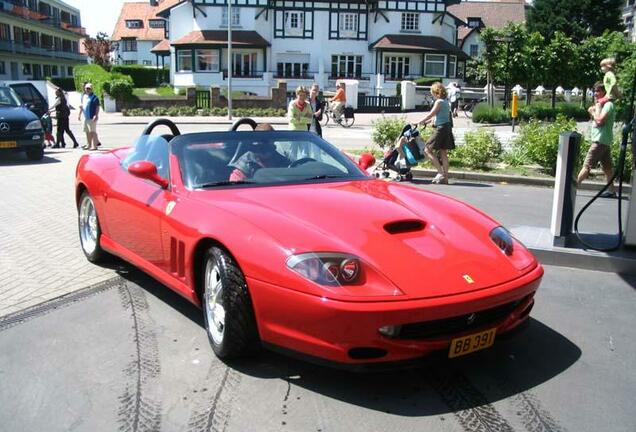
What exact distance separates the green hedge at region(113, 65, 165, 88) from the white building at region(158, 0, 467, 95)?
7.07 metres

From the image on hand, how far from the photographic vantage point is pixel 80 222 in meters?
6.61

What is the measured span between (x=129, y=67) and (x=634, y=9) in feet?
205

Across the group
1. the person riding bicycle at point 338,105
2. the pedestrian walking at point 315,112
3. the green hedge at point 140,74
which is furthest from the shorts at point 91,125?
the green hedge at point 140,74

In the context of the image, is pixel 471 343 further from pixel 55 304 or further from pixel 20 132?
pixel 20 132

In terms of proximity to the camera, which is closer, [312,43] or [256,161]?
[256,161]

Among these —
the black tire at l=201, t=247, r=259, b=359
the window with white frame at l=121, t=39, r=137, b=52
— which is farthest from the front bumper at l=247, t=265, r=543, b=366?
the window with white frame at l=121, t=39, r=137, b=52

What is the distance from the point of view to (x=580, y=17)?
59469mm

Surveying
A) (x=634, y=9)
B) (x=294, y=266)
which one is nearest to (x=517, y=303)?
(x=294, y=266)

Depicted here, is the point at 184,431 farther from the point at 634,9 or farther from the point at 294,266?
the point at 634,9

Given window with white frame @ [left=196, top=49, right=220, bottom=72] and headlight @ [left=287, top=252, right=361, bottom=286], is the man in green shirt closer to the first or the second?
headlight @ [left=287, top=252, right=361, bottom=286]

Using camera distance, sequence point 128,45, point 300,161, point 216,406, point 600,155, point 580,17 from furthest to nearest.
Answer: point 128,45 < point 580,17 < point 600,155 < point 300,161 < point 216,406

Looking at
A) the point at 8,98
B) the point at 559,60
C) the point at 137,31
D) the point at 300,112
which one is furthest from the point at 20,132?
the point at 137,31

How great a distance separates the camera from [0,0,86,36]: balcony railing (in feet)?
230

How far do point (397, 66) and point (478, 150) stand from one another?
145 feet
